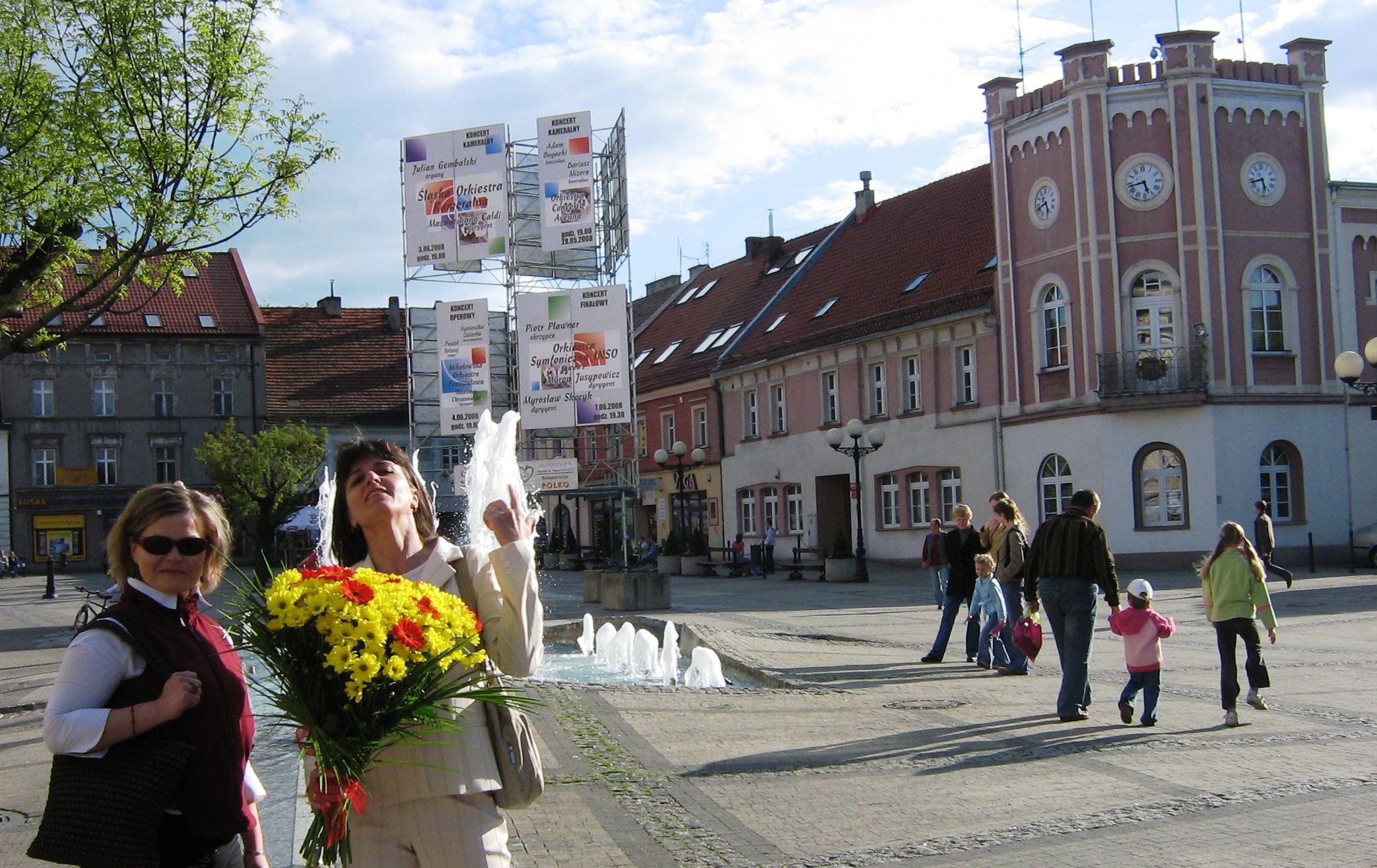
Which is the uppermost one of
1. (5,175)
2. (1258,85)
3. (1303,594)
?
(1258,85)

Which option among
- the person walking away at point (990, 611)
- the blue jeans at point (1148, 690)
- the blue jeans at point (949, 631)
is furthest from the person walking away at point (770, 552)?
the blue jeans at point (1148, 690)

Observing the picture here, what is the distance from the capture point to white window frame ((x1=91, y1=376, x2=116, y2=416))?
59031mm

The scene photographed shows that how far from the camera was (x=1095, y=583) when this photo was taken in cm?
1030

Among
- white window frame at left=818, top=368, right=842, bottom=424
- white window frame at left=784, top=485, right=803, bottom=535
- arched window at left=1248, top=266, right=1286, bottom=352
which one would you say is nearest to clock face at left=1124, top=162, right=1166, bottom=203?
arched window at left=1248, top=266, right=1286, bottom=352

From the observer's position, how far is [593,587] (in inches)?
1015

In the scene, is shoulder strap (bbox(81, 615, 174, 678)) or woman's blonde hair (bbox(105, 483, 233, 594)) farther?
woman's blonde hair (bbox(105, 483, 233, 594))

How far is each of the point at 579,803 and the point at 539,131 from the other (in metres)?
29.3

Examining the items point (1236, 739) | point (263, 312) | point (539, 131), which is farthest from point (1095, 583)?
point (263, 312)

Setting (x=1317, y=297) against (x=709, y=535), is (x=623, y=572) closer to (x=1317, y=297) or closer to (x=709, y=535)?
(x=1317, y=297)

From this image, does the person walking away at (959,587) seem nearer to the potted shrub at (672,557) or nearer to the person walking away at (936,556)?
the person walking away at (936,556)

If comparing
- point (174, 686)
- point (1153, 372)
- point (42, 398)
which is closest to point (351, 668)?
point (174, 686)

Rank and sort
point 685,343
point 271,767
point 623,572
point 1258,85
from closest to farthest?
point 271,767
point 623,572
point 1258,85
point 685,343

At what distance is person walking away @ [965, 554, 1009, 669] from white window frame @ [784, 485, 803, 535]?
27774 millimetres

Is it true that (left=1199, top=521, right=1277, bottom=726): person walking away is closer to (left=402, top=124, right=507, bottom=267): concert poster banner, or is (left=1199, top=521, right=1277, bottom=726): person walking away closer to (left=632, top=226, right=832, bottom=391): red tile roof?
(left=402, top=124, right=507, bottom=267): concert poster banner
